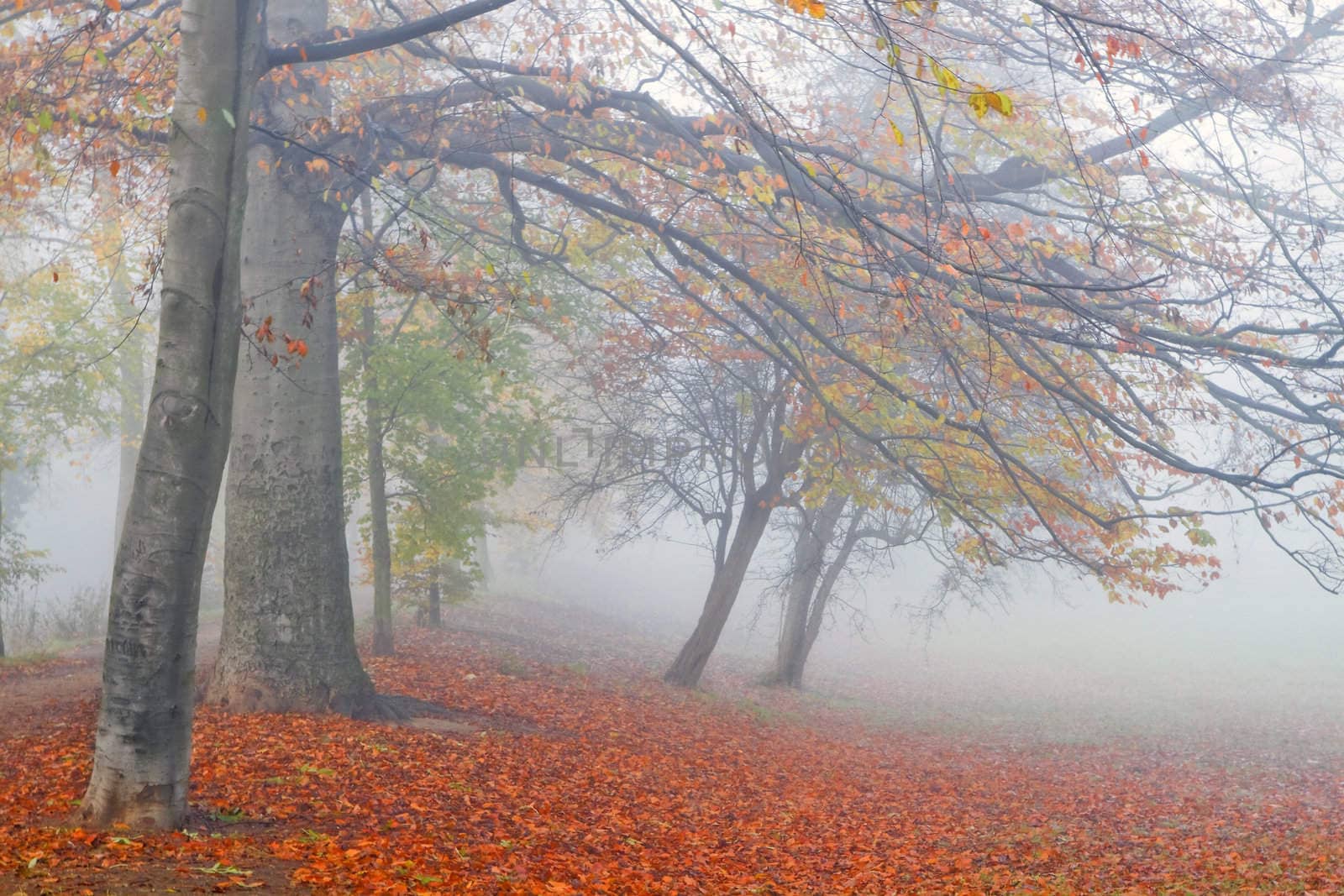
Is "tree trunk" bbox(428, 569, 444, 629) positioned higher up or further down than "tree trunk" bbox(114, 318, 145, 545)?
further down

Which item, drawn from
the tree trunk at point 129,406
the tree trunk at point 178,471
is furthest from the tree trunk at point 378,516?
the tree trunk at point 178,471

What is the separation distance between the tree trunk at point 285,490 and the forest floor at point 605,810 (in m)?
0.45

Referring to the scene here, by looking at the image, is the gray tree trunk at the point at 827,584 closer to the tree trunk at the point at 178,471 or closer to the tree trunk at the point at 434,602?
the tree trunk at the point at 434,602

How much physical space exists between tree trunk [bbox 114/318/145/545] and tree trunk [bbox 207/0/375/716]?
1157cm

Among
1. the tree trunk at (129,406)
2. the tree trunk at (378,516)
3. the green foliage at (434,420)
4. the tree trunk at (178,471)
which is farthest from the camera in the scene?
the tree trunk at (129,406)

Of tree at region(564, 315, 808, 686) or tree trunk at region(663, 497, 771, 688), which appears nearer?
tree at region(564, 315, 808, 686)

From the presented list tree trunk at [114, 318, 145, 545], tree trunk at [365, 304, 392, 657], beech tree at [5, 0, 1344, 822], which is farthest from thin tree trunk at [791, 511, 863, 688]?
tree trunk at [114, 318, 145, 545]

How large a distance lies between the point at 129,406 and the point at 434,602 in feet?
29.7

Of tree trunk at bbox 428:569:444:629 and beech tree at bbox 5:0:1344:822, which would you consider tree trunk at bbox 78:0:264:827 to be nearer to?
beech tree at bbox 5:0:1344:822

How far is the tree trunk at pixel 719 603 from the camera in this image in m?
15.6

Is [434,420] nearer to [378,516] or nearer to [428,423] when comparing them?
[428,423]

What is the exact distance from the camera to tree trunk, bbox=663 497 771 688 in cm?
1560

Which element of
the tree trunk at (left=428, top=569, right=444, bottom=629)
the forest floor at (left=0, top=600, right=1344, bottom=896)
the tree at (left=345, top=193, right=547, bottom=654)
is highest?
the tree at (left=345, top=193, right=547, bottom=654)

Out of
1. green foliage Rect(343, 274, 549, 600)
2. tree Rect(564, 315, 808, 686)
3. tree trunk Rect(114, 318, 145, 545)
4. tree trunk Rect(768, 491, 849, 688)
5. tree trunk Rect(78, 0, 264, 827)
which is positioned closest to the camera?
tree trunk Rect(78, 0, 264, 827)
